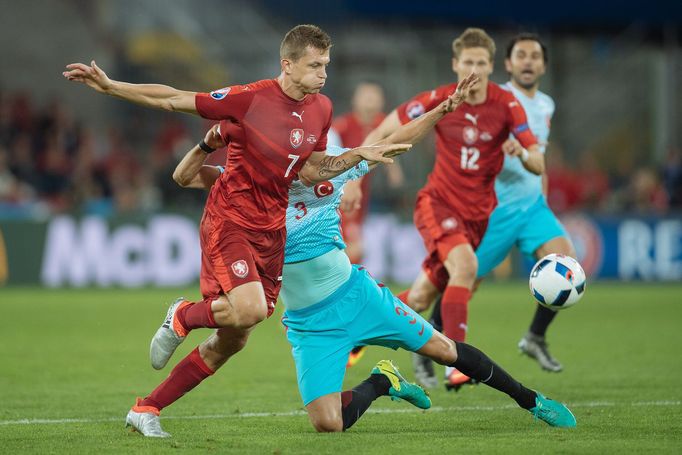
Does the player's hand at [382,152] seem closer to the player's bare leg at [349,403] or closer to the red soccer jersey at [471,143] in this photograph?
the player's bare leg at [349,403]

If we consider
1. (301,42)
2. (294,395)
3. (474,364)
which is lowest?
(294,395)

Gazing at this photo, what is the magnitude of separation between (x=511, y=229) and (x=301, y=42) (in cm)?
321

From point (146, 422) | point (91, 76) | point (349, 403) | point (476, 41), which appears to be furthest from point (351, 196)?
point (91, 76)

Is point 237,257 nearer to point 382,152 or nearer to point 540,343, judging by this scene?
point 382,152

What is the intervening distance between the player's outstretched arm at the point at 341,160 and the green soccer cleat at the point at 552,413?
1681mm

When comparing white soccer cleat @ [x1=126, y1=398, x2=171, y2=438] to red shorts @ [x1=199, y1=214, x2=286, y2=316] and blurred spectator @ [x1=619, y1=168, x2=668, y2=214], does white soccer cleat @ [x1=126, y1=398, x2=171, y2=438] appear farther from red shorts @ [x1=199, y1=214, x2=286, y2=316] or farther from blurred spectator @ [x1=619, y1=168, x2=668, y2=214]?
blurred spectator @ [x1=619, y1=168, x2=668, y2=214]

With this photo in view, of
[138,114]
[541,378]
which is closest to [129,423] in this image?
[541,378]

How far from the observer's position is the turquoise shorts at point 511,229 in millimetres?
8953

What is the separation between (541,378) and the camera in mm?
9086

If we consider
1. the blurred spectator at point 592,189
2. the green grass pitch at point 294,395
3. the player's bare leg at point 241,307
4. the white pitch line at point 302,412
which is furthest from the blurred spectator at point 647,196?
the player's bare leg at point 241,307

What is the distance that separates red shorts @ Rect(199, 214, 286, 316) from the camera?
6.30m

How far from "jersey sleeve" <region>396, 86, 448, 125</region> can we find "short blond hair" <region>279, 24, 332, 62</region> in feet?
6.54

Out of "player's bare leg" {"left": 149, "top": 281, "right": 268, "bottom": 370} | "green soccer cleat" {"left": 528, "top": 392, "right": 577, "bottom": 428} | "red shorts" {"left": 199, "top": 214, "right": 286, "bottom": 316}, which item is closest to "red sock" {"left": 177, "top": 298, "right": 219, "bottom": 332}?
"player's bare leg" {"left": 149, "top": 281, "right": 268, "bottom": 370}

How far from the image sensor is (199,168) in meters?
6.68
